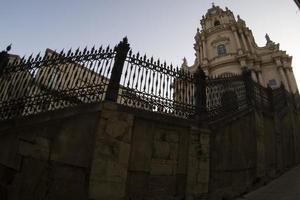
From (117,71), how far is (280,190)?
18.3ft

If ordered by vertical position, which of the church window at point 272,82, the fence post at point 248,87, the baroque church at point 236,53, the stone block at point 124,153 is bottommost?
the stone block at point 124,153

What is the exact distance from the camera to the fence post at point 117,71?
5.48 metres

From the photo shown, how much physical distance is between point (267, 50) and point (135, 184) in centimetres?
3180

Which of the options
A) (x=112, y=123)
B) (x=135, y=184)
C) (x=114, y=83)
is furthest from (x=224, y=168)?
(x=114, y=83)

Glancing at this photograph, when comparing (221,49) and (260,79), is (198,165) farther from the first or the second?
(221,49)

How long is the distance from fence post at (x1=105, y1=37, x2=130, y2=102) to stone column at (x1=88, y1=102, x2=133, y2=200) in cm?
26

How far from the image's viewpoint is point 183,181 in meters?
5.74

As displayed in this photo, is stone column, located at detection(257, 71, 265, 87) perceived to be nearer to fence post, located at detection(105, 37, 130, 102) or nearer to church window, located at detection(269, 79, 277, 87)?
church window, located at detection(269, 79, 277, 87)

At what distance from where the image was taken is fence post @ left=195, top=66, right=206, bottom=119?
270 inches

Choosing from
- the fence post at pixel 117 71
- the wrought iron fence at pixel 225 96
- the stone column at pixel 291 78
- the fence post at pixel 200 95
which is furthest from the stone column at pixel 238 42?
the fence post at pixel 117 71

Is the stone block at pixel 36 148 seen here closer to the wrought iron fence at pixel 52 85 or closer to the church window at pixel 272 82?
the wrought iron fence at pixel 52 85

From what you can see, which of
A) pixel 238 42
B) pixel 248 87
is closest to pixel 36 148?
pixel 248 87

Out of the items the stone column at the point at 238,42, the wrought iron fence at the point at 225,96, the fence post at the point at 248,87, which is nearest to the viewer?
the wrought iron fence at the point at 225,96

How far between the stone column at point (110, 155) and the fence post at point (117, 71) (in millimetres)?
263
